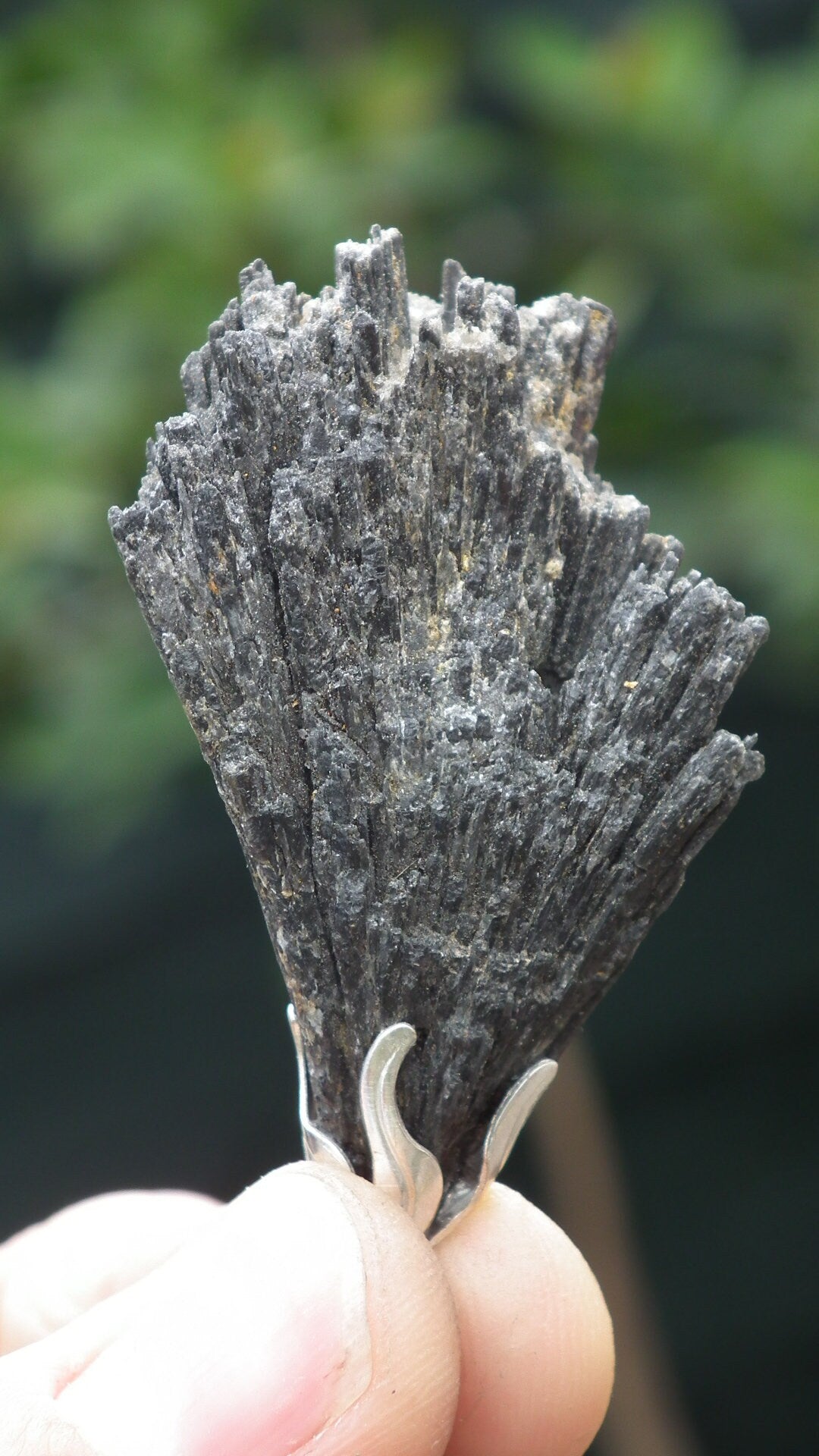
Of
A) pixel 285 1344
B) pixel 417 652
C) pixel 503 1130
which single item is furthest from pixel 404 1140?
pixel 417 652

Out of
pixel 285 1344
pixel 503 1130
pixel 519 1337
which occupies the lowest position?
pixel 519 1337

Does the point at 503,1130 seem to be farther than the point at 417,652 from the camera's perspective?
Yes

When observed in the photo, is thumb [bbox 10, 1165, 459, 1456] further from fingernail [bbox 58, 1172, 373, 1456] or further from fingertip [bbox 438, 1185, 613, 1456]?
fingertip [bbox 438, 1185, 613, 1456]

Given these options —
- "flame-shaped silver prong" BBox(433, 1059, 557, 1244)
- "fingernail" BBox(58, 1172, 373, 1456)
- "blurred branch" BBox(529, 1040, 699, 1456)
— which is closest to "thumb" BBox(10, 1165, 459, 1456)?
"fingernail" BBox(58, 1172, 373, 1456)

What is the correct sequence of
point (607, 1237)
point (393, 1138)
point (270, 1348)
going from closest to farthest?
point (270, 1348) → point (393, 1138) → point (607, 1237)

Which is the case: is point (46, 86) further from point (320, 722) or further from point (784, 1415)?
point (784, 1415)

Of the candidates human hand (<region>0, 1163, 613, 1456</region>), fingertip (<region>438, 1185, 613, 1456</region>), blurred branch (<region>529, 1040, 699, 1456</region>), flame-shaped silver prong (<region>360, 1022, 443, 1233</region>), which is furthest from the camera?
blurred branch (<region>529, 1040, 699, 1456</region>)

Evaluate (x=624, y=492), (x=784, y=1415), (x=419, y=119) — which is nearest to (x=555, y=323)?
(x=624, y=492)

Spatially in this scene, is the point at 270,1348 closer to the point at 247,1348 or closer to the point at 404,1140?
the point at 247,1348

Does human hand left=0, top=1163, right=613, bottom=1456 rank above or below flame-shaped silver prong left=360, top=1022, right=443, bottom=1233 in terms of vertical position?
below
